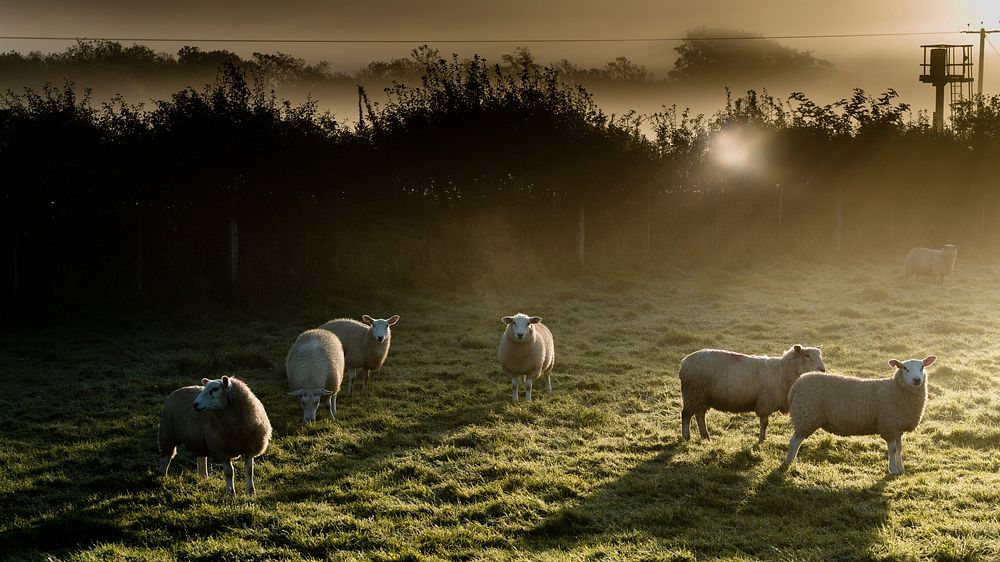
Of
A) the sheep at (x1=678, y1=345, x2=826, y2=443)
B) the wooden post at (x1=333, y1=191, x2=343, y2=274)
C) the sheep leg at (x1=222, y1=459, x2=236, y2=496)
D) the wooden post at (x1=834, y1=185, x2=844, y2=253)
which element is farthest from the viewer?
the wooden post at (x1=834, y1=185, x2=844, y2=253)

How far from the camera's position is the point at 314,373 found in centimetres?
1098

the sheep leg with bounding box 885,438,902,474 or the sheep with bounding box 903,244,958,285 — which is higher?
the sheep with bounding box 903,244,958,285

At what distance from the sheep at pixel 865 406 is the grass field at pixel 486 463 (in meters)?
0.35

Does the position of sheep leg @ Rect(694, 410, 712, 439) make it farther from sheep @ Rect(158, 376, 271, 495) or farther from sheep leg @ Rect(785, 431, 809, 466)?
sheep @ Rect(158, 376, 271, 495)

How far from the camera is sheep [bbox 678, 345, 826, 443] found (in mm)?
9773

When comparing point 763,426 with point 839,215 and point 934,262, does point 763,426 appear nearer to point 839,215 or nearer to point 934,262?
point 934,262

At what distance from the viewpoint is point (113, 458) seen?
9266 mm

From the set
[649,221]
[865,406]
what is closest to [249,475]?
[865,406]

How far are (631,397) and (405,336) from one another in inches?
236

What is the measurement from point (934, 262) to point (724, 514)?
19.5 meters

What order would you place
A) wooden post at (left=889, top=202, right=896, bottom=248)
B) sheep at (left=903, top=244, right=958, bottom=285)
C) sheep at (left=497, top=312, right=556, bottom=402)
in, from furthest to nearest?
wooden post at (left=889, top=202, right=896, bottom=248) < sheep at (left=903, top=244, right=958, bottom=285) < sheep at (left=497, top=312, right=556, bottom=402)

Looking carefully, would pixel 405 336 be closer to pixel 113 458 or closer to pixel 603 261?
pixel 113 458

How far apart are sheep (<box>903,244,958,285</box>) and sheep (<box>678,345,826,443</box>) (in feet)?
54.4

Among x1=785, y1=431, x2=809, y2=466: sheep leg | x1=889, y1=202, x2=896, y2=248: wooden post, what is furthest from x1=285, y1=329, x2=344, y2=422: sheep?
x1=889, y1=202, x2=896, y2=248: wooden post
